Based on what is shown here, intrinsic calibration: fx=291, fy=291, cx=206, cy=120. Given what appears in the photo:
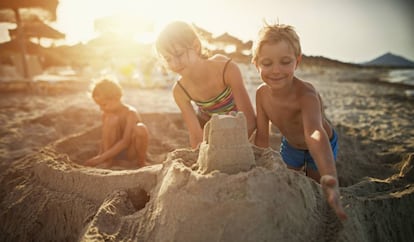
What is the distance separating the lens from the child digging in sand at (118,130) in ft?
10.2

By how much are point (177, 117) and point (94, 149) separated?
1736 mm

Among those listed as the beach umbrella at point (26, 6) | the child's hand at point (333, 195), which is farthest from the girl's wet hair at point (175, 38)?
the beach umbrella at point (26, 6)

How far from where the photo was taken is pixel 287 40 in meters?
1.81

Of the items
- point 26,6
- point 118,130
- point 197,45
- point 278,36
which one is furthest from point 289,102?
point 26,6

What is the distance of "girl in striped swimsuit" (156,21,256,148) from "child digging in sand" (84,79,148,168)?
744 millimetres

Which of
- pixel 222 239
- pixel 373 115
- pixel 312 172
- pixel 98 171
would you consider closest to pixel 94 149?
pixel 98 171

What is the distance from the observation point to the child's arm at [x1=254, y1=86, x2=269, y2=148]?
91.9 inches

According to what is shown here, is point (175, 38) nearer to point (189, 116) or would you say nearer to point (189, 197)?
point (189, 116)

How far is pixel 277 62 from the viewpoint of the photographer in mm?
1843

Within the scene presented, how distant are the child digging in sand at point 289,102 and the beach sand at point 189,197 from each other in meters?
0.20

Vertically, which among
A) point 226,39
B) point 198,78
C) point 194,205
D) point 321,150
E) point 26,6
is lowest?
point 194,205

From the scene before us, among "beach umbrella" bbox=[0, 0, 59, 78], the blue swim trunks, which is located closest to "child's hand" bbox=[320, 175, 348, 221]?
the blue swim trunks

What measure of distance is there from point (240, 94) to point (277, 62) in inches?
25.9

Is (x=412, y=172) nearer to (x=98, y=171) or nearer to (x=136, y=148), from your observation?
(x=98, y=171)
